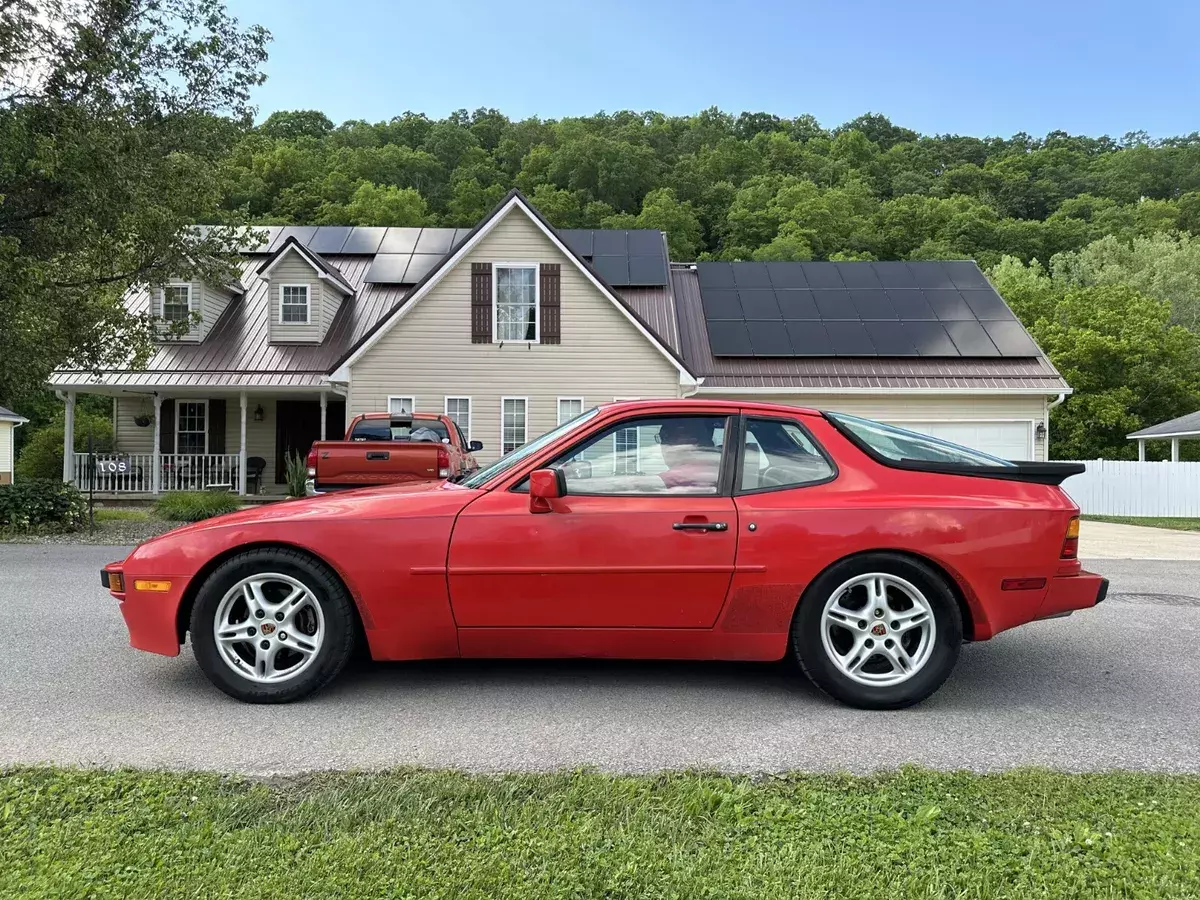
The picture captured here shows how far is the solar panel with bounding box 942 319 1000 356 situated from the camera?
1884cm

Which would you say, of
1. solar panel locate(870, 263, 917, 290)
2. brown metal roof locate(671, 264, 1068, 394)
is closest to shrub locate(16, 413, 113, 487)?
brown metal roof locate(671, 264, 1068, 394)

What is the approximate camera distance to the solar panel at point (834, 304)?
20.2 meters

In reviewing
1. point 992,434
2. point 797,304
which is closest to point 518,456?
point 992,434

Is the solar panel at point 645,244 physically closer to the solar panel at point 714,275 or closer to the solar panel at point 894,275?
the solar panel at point 714,275

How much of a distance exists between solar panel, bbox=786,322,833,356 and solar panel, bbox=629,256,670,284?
Answer: 363cm

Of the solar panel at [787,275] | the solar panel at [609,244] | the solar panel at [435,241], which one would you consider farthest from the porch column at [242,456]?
the solar panel at [787,275]

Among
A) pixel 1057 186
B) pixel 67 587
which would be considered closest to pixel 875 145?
pixel 1057 186

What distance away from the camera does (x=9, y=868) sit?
224 centimetres

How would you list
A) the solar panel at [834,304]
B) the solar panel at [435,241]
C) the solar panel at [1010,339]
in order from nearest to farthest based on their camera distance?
the solar panel at [1010,339], the solar panel at [834,304], the solar panel at [435,241]

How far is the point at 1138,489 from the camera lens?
803 inches

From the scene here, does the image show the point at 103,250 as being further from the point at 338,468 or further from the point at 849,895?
the point at 849,895

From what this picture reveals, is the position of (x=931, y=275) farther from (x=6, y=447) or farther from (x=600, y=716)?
(x=6, y=447)

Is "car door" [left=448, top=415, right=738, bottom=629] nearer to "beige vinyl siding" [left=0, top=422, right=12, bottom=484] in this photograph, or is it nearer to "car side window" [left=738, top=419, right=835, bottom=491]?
"car side window" [left=738, top=419, right=835, bottom=491]

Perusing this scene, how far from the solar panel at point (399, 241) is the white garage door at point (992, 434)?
48.2 feet
